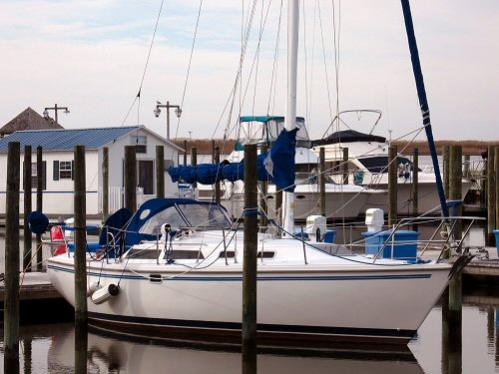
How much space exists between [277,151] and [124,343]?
4.56 metres

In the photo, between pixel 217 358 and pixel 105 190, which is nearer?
pixel 217 358

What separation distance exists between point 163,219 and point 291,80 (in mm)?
3705

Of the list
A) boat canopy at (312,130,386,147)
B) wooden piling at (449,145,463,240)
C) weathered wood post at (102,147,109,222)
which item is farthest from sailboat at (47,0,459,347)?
boat canopy at (312,130,386,147)

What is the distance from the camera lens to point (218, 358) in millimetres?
16250

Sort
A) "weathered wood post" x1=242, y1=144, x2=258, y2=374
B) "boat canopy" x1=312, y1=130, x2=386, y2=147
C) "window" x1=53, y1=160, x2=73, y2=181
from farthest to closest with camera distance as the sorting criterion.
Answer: "boat canopy" x1=312, y1=130, x2=386, y2=147, "window" x1=53, y1=160, x2=73, y2=181, "weathered wood post" x1=242, y1=144, x2=258, y2=374

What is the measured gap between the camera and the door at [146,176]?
40.0m

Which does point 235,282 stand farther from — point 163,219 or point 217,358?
point 163,219

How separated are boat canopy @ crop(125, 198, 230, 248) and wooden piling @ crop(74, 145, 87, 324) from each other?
1996mm

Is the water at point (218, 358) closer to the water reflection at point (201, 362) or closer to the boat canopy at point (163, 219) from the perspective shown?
the water reflection at point (201, 362)

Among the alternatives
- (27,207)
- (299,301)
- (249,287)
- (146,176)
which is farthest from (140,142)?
(249,287)

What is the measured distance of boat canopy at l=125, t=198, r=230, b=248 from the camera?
1861 cm

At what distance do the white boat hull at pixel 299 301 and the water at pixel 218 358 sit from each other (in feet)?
1.47

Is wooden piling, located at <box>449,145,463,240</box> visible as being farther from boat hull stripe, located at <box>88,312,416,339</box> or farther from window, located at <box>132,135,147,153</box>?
window, located at <box>132,135,147,153</box>

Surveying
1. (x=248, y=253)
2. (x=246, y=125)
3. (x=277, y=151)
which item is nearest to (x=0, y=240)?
(x=246, y=125)
